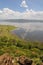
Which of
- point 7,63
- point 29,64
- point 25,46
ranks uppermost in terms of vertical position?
point 7,63

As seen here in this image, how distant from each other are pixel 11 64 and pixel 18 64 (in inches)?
191

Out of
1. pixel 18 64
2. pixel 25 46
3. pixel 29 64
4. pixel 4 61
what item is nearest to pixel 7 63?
pixel 4 61

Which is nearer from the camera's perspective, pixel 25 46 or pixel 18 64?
pixel 18 64

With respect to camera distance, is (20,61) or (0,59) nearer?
(0,59)

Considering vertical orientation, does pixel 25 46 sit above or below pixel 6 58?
below

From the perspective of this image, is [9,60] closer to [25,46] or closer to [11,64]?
[11,64]

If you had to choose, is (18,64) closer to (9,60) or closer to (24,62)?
(24,62)

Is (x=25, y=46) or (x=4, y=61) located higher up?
(x=4, y=61)

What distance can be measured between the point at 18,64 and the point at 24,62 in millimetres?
1984

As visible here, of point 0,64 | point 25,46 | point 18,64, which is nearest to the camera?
point 0,64

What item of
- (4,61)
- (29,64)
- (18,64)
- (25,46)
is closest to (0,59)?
(4,61)

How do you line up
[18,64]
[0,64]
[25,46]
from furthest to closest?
[25,46] → [18,64] → [0,64]

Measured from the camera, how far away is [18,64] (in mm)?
38062

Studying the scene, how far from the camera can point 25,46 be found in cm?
10375
